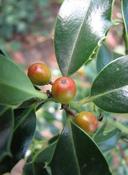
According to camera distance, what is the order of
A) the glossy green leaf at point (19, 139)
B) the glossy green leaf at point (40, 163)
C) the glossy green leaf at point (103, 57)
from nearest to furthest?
the glossy green leaf at point (19, 139)
the glossy green leaf at point (40, 163)
the glossy green leaf at point (103, 57)

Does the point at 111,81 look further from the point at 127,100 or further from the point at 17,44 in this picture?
the point at 17,44

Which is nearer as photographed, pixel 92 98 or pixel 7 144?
pixel 7 144

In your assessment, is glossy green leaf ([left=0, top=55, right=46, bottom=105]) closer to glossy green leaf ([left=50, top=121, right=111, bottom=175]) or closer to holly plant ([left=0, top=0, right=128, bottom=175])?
holly plant ([left=0, top=0, right=128, bottom=175])

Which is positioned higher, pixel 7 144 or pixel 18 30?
pixel 7 144

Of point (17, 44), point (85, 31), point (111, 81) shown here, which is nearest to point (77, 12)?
point (85, 31)

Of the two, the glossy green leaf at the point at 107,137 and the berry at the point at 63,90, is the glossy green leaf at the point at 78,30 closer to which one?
the berry at the point at 63,90

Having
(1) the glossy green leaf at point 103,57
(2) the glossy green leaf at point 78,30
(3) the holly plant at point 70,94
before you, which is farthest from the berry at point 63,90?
(1) the glossy green leaf at point 103,57
